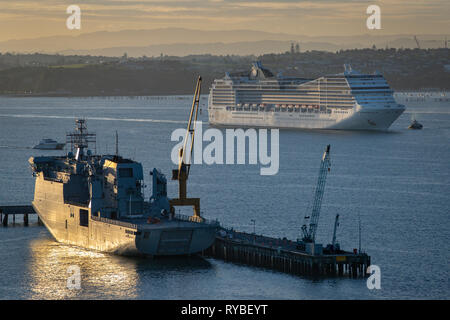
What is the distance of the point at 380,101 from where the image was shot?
149 metres

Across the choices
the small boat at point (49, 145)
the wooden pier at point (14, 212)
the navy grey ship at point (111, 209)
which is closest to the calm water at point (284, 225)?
the wooden pier at point (14, 212)

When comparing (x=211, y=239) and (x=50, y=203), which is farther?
(x=50, y=203)

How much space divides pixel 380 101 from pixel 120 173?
94.9 m

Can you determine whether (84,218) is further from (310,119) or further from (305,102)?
(305,102)

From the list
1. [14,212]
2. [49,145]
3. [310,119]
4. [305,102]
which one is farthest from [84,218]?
[305,102]

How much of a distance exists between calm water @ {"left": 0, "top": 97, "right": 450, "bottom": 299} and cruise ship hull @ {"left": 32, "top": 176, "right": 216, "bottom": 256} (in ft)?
2.25

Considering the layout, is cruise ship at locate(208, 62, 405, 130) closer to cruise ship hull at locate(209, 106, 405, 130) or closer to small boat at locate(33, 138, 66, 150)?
cruise ship hull at locate(209, 106, 405, 130)

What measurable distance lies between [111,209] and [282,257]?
1093 centimetres

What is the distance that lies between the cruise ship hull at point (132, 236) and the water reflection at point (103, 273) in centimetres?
58

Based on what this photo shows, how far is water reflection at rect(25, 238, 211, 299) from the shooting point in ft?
165

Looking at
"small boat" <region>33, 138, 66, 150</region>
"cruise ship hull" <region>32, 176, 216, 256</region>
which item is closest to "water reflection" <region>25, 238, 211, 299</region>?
"cruise ship hull" <region>32, 176, 216, 256</region>

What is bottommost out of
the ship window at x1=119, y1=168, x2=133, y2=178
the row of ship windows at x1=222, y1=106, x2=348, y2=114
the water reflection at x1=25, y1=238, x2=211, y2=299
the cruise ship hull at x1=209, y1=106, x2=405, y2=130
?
the water reflection at x1=25, y1=238, x2=211, y2=299
